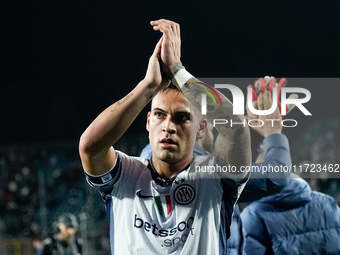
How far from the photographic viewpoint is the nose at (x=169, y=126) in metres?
1.85

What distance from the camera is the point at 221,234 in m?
1.91

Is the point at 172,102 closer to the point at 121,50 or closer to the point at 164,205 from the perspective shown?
the point at 164,205

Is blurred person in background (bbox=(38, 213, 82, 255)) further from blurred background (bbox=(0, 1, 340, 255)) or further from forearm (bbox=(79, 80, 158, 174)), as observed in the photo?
forearm (bbox=(79, 80, 158, 174))

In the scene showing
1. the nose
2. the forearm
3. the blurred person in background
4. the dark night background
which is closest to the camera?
the forearm

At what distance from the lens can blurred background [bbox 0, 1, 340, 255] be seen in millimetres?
6203

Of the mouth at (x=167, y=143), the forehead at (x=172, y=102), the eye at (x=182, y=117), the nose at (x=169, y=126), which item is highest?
the forehead at (x=172, y=102)

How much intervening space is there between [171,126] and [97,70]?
7.91 meters

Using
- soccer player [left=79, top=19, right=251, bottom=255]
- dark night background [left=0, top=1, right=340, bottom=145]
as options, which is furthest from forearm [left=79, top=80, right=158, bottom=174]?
dark night background [left=0, top=1, right=340, bottom=145]

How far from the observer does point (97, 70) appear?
372 inches

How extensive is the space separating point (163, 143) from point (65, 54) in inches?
317

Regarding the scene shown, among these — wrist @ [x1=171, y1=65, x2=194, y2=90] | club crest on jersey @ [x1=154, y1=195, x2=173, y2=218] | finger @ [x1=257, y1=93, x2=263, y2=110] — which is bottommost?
club crest on jersey @ [x1=154, y1=195, x2=173, y2=218]

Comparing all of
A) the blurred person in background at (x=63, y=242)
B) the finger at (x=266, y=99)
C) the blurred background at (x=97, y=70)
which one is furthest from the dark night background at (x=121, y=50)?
the blurred person in background at (x=63, y=242)

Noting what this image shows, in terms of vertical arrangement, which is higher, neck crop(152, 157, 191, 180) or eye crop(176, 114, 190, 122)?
eye crop(176, 114, 190, 122)

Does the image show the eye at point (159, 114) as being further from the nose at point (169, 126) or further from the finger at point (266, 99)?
the finger at point (266, 99)
